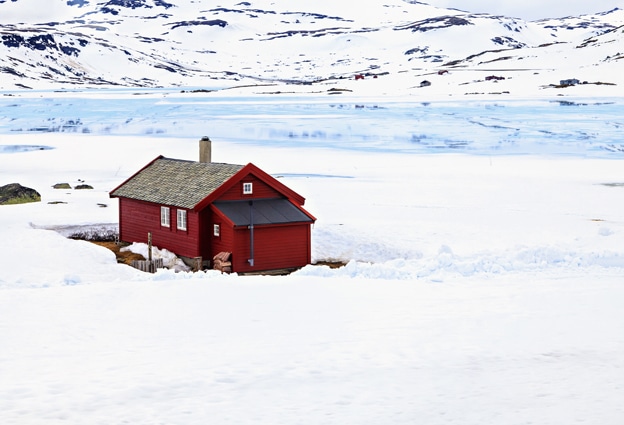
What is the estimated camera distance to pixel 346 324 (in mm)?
18156

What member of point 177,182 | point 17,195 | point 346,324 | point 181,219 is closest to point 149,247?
point 181,219

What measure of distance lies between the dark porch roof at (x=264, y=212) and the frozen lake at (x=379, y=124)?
124 feet

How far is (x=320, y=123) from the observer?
9606 centimetres

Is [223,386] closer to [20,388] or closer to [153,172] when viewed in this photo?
[20,388]

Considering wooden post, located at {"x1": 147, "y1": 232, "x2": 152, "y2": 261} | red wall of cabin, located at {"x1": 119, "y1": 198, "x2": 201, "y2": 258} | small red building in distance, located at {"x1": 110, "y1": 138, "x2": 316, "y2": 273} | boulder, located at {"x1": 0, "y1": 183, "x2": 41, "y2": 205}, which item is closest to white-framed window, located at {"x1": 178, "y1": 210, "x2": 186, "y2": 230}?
small red building in distance, located at {"x1": 110, "y1": 138, "x2": 316, "y2": 273}

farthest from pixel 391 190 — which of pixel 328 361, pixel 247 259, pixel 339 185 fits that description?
pixel 328 361

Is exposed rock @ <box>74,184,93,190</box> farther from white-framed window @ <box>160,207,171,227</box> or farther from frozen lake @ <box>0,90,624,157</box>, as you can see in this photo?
frozen lake @ <box>0,90,624,157</box>

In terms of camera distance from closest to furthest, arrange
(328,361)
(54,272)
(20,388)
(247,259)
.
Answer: (20,388)
(328,361)
(54,272)
(247,259)

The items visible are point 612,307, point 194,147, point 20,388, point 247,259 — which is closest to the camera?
point 20,388

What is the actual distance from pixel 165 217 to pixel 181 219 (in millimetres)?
956

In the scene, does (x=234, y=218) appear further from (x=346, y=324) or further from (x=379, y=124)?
(x=379, y=124)

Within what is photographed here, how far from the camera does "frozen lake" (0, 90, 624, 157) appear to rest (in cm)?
7212

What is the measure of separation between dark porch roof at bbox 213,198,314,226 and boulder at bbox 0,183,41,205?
46.7 ft

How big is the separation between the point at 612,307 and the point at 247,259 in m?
11.1
